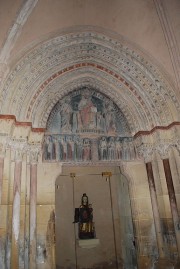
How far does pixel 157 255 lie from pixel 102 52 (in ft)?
16.4

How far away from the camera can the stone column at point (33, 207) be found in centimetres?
440

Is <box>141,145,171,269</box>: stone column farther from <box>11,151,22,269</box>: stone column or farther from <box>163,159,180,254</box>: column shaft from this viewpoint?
<box>11,151,22,269</box>: stone column

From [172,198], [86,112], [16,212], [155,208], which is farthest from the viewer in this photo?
[86,112]

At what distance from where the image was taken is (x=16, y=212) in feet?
14.5

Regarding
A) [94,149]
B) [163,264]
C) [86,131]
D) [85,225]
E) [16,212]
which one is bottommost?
[163,264]

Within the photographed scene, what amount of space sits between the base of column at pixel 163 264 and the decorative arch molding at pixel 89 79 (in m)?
2.97

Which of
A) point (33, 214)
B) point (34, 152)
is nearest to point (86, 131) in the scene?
point (34, 152)

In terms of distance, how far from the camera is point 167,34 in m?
5.08

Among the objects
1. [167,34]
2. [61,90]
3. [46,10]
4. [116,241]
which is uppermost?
[46,10]

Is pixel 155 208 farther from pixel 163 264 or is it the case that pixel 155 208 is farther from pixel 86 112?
pixel 86 112

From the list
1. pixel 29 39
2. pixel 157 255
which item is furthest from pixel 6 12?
pixel 157 255

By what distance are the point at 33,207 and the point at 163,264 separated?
9.55 feet

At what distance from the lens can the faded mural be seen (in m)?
5.73

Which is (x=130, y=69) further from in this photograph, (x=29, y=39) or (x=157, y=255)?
(x=157, y=255)
